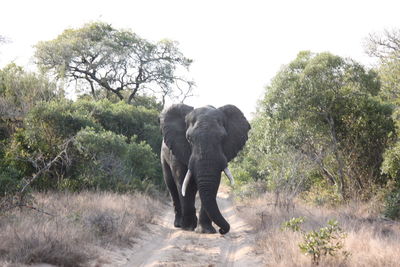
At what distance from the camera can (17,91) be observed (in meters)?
24.3

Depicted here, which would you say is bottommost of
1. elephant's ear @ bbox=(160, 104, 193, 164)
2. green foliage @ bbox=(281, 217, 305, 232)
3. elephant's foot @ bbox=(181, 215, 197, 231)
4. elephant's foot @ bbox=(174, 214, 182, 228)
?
elephant's foot @ bbox=(174, 214, 182, 228)

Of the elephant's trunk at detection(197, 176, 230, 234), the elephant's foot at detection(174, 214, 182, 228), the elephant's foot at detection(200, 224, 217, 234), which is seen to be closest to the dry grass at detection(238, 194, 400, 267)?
the elephant's trunk at detection(197, 176, 230, 234)

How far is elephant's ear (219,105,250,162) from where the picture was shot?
12.6 meters

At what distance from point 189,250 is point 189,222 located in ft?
10.2

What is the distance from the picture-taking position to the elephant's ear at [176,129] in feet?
40.9

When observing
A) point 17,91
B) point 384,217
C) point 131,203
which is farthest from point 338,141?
point 17,91

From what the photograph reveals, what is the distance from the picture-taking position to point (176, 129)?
1288 centimetres

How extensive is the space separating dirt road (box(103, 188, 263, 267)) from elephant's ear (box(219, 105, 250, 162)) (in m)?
2.14

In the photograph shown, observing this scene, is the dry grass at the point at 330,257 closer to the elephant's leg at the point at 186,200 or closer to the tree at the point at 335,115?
the elephant's leg at the point at 186,200

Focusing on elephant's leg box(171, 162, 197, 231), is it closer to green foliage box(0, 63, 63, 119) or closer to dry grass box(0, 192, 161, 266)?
dry grass box(0, 192, 161, 266)

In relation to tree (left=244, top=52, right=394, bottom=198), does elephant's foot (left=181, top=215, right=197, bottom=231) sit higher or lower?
lower

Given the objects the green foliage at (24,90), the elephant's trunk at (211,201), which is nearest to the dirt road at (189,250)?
the elephant's trunk at (211,201)

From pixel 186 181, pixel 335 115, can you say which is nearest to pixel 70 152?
pixel 186 181

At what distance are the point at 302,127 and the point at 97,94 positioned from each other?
30988 millimetres
